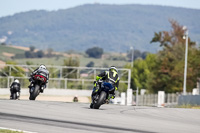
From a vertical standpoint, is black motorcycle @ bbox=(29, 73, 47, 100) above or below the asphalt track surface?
above

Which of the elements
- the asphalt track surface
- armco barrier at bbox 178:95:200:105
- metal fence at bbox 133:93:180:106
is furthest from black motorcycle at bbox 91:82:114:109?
metal fence at bbox 133:93:180:106

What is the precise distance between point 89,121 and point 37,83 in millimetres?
9500

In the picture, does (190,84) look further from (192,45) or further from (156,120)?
(156,120)

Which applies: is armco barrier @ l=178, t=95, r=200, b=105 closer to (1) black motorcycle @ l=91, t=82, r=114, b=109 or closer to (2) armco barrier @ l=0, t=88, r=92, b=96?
(1) black motorcycle @ l=91, t=82, r=114, b=109

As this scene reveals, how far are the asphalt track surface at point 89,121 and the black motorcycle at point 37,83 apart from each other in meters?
6.02

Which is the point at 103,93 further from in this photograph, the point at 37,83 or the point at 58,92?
the point at 58,92

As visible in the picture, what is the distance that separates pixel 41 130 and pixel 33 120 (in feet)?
5.31

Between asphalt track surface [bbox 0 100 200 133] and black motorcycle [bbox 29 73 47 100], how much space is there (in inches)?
237

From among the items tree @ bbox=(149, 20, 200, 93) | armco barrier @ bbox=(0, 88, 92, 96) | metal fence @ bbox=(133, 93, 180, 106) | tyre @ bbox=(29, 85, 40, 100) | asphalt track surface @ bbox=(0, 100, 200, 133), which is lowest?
metal fence @ bbox=(133, 93, 180, 106)

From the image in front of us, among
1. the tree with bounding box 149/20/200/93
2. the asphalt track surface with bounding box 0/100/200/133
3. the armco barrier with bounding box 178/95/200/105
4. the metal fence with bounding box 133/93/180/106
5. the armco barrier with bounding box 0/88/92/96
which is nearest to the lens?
the asphalt track surface with bounding box 0/100/200/133

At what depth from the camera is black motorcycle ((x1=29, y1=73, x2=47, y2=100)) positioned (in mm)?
23250

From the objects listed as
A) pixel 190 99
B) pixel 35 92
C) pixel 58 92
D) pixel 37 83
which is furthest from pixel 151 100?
pixel 35 92

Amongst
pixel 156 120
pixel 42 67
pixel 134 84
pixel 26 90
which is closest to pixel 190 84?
pixel 26 90

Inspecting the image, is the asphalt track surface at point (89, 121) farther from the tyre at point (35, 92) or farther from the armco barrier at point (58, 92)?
the armco barrier at point (58, 92)
